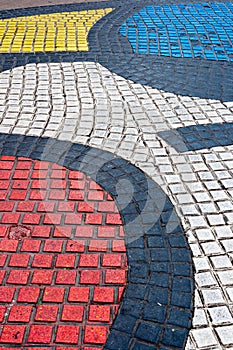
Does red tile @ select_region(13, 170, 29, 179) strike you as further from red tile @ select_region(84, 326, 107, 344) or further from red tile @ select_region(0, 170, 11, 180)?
red tile @ select_region(84, 326, 107, 344)

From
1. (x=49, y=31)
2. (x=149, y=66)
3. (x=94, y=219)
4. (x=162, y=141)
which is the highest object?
(x=94, y=219)

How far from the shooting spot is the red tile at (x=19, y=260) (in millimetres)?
3729

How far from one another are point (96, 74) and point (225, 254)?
3984 millimetres

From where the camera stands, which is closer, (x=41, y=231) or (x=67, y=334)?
(x=67, y=334)

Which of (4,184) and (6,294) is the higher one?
(6,294)

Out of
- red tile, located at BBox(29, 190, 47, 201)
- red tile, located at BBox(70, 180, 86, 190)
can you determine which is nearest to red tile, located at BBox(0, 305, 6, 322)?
red tile, located at BBox(29, 190, 47, 201)

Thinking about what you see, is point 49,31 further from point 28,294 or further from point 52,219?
point 28,294

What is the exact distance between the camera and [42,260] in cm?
377

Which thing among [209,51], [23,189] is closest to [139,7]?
[209,51]

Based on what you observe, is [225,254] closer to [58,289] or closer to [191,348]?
[191,348]

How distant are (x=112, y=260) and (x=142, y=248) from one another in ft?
0.93

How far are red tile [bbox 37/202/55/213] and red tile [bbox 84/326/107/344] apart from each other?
135 centimetres

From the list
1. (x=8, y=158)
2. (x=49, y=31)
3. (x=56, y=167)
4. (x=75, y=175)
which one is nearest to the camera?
(x=75, y=175)

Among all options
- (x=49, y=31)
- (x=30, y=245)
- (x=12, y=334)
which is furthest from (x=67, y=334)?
(x=49, y=31)
